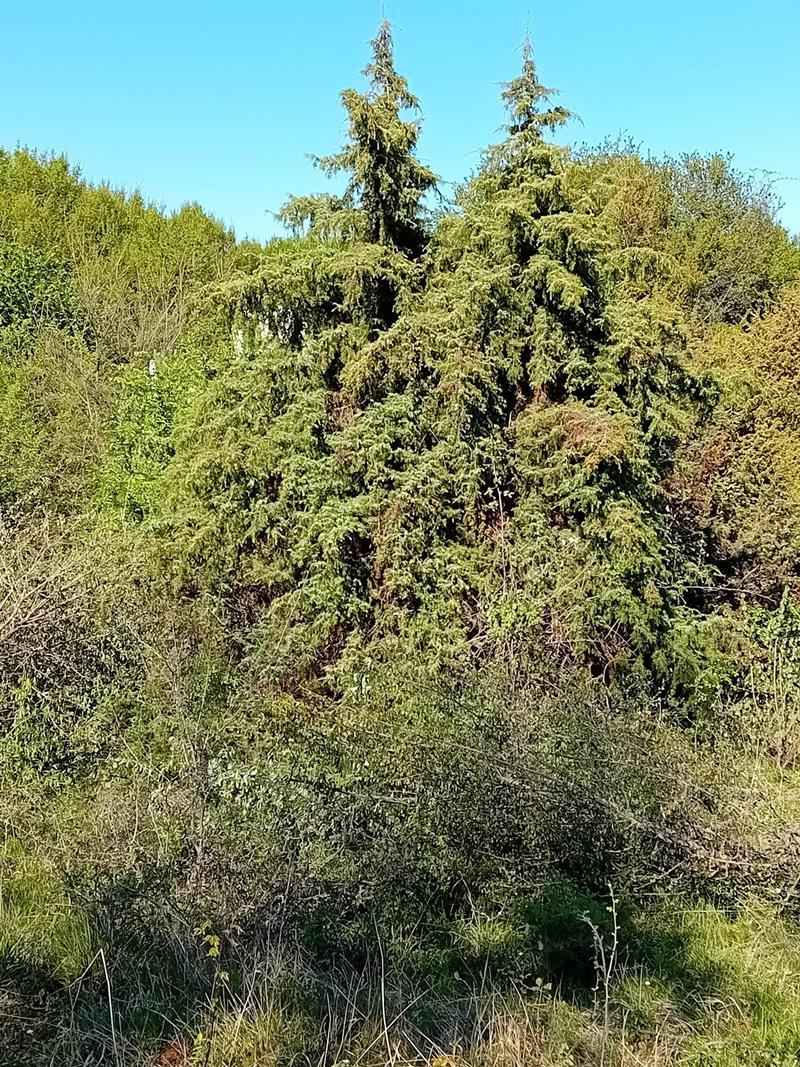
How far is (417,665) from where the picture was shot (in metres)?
6.85

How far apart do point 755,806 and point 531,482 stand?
3.72m

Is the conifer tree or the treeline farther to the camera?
the conifer tree

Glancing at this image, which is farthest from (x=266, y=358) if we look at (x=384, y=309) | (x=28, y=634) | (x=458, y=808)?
(x=458, y=808)

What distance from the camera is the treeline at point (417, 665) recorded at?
4023 mm

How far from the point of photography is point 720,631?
8.27m

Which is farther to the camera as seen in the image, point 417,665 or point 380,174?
point 380,174

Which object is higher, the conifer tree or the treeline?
the conifer tree

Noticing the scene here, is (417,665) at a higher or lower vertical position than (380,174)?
lower

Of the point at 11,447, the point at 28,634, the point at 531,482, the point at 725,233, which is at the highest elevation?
the point at 725,233

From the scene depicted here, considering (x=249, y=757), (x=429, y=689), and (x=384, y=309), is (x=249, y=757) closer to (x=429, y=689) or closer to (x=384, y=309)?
(x=429, y=689)

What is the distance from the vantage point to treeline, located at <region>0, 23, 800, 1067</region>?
4023 mm

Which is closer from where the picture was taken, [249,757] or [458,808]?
[458,808]

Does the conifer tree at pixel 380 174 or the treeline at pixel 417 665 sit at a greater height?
the conifer tree at pixel 380 174

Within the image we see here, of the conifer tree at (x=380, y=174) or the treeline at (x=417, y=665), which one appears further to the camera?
the conifer tree at (x=380, y=174)
